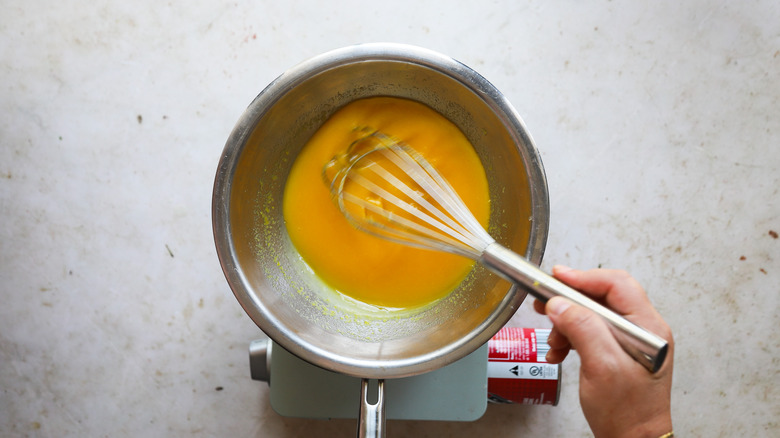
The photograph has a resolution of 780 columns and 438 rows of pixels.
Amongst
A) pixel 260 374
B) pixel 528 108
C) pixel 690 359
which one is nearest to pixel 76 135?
pixel 260 374

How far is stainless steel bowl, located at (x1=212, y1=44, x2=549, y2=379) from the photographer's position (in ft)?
2.56

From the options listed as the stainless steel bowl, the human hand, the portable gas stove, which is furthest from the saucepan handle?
the human hand

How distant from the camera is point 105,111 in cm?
113

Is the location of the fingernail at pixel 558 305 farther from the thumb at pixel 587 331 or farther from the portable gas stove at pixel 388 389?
the portable gas stove at pixel 388 389

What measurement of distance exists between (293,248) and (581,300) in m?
0.51

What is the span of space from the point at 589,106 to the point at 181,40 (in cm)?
81

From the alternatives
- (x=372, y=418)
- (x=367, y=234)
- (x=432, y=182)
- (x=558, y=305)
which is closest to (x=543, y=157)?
(x=432, y=182)

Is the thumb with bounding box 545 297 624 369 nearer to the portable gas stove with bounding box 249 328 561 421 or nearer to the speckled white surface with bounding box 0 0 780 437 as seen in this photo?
the portable gas stove with bounding box 249 328 561 421

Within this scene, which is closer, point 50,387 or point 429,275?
point 429,275

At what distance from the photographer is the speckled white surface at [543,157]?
3.59 ft

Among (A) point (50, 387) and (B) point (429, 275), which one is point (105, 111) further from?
(B) point (429, 275)

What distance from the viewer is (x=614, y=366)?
65 cm

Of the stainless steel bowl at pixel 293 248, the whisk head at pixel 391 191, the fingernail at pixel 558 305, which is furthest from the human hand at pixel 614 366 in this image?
the whisk head at pixel 391 191

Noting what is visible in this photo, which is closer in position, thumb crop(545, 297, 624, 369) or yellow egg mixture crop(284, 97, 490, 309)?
thumb crop(545, 297, 624, 369)
